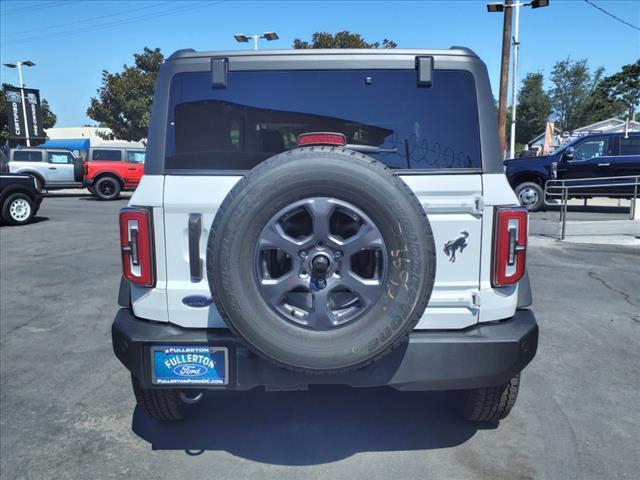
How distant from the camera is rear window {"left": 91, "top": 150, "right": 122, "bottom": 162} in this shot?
2156cm

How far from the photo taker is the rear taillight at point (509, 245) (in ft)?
8.63

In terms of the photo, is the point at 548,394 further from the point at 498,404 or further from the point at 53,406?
the point at 53,406

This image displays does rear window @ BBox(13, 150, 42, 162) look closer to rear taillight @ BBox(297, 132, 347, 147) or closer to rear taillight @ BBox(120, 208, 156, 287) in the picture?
rear taillight @ BBox(120, 208, 156, 287)

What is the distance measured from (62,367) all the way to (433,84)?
360 centimetres

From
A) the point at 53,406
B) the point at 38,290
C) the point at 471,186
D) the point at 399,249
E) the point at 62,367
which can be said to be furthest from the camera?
the point at 38,290

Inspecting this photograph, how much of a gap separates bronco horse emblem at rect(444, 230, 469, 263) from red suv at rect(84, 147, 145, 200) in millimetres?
20283

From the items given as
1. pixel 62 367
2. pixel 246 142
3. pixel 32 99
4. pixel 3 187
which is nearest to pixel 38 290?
Answer: pixel 62 367

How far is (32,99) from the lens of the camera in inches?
1208

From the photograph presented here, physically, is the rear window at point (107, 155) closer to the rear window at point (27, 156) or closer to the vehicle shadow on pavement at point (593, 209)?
the rear window at point (27, 156)

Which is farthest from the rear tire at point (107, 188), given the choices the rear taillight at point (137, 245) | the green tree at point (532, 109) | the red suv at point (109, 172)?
the green tree at point (532, 109)

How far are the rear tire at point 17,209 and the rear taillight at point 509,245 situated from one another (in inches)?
530

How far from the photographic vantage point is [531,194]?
15.0m

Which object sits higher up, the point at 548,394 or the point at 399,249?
the point at 399,249

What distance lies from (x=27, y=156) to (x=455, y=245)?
77.3 ft
